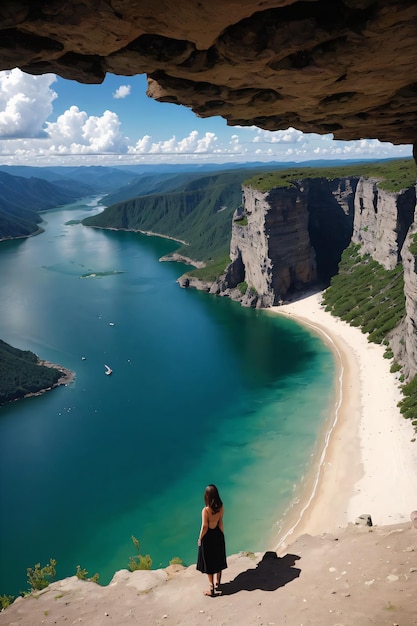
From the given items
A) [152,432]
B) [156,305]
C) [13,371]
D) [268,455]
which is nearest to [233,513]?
[268,455]

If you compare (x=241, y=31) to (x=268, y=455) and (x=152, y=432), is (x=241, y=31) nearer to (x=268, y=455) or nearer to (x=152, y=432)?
(x=268, y=455)

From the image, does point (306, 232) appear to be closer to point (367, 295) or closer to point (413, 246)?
point (367, 295)

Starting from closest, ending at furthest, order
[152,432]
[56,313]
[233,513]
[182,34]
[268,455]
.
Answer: [182,34] < [233,513] < [268,455] < [152,432] < [56,313]

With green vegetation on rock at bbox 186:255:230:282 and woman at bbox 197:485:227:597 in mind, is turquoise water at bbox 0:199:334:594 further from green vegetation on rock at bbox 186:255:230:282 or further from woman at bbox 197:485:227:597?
woman at bbox 197:485:227:597

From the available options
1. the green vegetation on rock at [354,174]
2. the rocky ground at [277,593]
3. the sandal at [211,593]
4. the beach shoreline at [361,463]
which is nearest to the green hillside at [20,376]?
the beach shoreline at [361,463]

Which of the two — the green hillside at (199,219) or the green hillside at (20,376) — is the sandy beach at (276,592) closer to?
the green hillside at (20,376)

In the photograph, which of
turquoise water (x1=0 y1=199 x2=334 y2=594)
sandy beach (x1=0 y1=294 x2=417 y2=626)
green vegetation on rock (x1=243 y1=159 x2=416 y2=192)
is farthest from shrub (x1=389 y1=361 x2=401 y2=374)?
sandy beach (x1=0 y1=294 x2=417 y2=626)
